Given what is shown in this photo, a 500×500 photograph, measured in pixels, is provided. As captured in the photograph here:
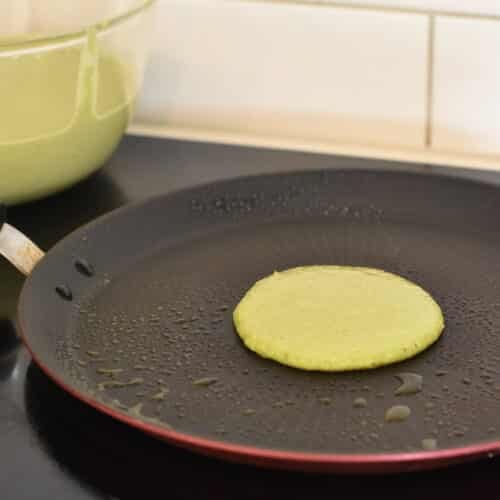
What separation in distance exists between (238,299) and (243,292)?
0.01m

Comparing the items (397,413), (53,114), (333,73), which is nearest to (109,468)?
(397,413)

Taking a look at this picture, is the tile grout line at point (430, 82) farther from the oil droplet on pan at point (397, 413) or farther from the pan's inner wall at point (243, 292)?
the oil droplet on pan at point (397, 413)

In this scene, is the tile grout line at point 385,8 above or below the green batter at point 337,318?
above

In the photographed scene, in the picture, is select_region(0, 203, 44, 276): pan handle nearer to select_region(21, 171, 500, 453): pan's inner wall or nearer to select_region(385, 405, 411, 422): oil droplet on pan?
select_region(21, 171, 500, 453): pan's inner wall

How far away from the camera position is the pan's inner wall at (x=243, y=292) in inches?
25.7

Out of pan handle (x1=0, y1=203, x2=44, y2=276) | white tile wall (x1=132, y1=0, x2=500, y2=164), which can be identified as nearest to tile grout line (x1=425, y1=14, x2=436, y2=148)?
white tile wall (x1=132, y1=0, x2=500, y2=164)

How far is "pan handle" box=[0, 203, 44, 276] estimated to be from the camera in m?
0.80

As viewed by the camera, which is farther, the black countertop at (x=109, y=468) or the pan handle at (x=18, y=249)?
the pan handle at (x=18, y=249)

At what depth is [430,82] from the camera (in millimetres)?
1067

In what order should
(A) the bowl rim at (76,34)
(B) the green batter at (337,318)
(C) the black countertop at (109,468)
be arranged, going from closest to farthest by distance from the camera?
(C) the black countertop at (109,468)
(B) the green batter at (337,318)
(A) the bowl rim at (76,34)

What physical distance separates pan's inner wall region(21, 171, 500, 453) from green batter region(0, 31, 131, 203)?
0.30ft

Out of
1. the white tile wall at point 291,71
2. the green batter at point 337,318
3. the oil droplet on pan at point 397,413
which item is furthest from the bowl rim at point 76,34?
the oil droplet on pan at point 397,413

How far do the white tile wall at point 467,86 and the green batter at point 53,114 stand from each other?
1.14 feet

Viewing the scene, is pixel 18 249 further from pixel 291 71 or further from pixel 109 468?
pixel 291 71
